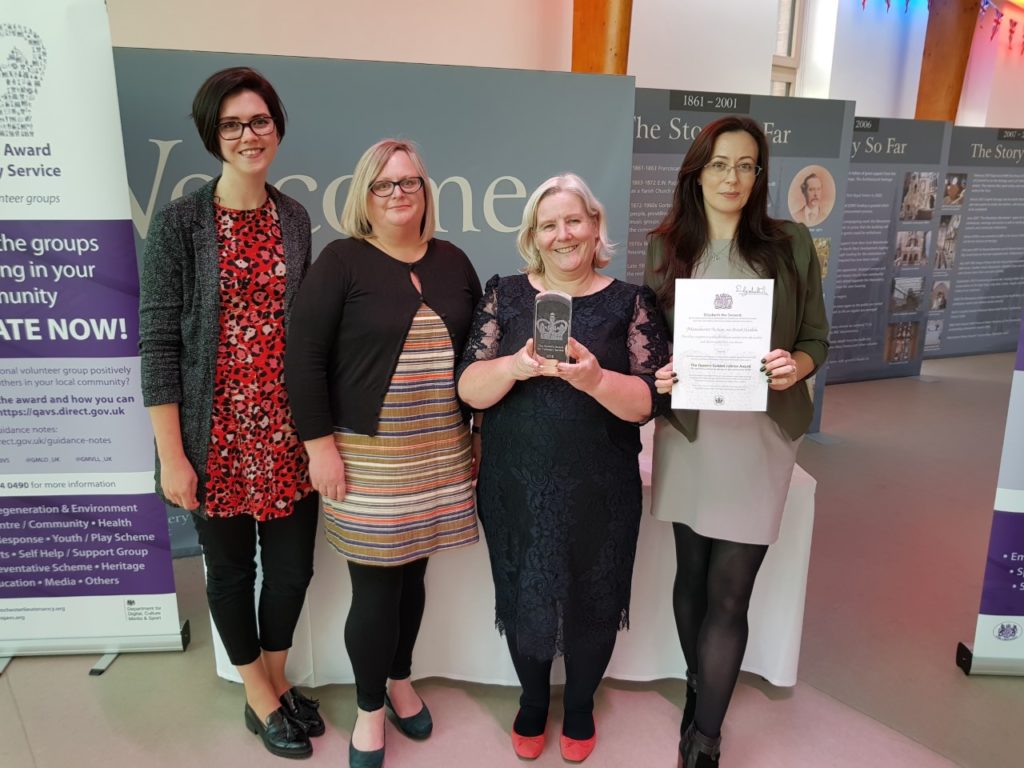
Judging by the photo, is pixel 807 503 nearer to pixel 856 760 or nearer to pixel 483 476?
pixel 856 760

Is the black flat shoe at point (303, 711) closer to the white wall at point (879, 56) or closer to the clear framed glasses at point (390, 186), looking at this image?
the clear framed glasses at point (390, 186)

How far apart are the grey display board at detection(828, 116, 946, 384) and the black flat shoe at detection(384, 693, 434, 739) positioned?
5.18 metres

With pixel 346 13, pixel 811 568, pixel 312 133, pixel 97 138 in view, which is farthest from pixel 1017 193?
pixel 97 138

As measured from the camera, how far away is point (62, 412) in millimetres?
2316

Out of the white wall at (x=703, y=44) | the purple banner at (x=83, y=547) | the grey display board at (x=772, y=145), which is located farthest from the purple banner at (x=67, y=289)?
the white wall at (x=703, y=44)

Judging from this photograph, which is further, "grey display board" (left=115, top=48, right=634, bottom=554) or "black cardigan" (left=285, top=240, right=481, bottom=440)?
"grey display board" (left=115, top=48, right=634, bottom=554)

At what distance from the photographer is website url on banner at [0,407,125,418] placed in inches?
90.1

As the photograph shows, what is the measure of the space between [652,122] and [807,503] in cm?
294

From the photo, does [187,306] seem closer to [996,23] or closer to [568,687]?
[568,687]

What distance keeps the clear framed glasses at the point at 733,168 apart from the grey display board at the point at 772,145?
2810 mm

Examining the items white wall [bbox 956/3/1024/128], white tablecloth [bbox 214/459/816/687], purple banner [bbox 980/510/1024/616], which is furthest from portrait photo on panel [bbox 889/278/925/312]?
white tablecloth [bbox 214/459/816/687]

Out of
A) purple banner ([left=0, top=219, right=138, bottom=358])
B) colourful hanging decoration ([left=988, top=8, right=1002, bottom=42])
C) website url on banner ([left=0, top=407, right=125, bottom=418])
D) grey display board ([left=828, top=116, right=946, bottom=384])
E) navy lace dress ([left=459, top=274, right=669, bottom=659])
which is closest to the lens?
navy lace dress ([left=459, top=274, right=669, bottom=659])

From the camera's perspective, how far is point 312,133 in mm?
2910

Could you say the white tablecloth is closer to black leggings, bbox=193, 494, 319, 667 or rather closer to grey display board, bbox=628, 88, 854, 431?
black leggings, bbox=193, 494, 319, 667
